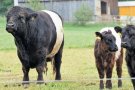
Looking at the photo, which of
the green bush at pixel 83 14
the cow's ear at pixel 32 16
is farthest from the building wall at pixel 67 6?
the cow's ear at pixel 32 16

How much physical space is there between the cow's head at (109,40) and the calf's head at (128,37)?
663mm

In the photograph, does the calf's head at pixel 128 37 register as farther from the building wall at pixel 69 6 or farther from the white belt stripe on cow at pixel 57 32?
the building wall at pixel 69 6

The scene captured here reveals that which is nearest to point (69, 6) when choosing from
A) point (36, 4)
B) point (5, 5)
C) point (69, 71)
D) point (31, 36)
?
Answer: point (36, 4)

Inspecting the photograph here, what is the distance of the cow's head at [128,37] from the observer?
10242 millimetres

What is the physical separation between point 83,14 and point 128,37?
47324mm

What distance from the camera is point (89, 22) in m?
57.9

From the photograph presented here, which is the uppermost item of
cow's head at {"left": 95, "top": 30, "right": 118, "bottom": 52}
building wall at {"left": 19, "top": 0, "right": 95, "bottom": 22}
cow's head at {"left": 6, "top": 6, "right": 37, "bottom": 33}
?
cow's head at {"left": 6, "top": 6, "right": 37, "bottom": 33}

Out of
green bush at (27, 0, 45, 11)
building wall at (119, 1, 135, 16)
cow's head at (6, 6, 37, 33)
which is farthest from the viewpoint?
building wall at (119, 1, 135, 16)

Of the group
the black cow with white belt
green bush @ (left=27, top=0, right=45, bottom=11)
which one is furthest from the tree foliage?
the black cow with white belt

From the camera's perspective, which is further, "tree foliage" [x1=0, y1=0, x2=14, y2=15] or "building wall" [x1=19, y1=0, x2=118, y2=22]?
"tree foliage" [x1=0, y1=0, x2=14, y2=15]

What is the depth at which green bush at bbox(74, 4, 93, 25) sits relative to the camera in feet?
184

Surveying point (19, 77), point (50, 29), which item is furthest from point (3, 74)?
point (50, 29)

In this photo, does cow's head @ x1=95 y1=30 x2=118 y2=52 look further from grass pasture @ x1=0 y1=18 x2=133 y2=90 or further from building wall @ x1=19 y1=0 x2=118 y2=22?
building wall @ x1=19 y1=0 x2=118 y2=22

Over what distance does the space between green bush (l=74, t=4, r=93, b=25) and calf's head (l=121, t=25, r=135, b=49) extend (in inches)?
1766
